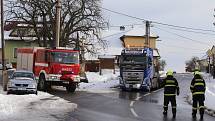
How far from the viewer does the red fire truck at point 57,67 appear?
35250mm

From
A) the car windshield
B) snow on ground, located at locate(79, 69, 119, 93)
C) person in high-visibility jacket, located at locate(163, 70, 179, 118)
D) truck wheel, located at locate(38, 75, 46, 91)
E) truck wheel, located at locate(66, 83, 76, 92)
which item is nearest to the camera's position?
person in high-visibility jacket, located at locate(163, 70, 179, 118)

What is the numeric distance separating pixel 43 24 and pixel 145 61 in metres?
18.6

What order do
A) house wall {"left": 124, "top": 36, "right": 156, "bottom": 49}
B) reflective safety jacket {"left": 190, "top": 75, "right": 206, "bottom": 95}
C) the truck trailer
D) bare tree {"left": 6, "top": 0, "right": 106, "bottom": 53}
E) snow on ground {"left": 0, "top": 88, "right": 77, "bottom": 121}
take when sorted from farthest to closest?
house wall {"left": 124, "top": 36, "right": 156, "bottom": 49} < bare tree {"left": 6, "top": 0, "right": 106, "bottom": 53} < the truck trailer < reflective safety jacket {"left": 190, "top": 75, "right": 206, "bottom": 95} < snow on ground {"left": 0, "top": 88, "right": 77, "bottom": 121}

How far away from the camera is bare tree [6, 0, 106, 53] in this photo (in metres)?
53.6

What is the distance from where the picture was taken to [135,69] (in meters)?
38.5

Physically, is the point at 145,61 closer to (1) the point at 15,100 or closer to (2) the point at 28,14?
(1) the point at 15,100

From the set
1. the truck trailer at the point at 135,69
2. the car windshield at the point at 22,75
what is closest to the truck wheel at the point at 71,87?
the truck trailer at the point at 135,69

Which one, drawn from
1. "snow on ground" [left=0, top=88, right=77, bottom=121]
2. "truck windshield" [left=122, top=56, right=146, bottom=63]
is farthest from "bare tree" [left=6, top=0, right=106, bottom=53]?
"snow on ground" [left=0, top=88, right=77, bottom=121]

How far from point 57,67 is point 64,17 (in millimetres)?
19205

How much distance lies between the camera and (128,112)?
20.9 meters

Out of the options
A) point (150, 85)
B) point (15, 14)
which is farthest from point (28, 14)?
point (150, 85)

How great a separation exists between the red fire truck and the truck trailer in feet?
14.5

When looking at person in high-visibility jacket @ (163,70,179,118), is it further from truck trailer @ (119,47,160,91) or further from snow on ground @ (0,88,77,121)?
truck trailer @ (119,47,160,91)

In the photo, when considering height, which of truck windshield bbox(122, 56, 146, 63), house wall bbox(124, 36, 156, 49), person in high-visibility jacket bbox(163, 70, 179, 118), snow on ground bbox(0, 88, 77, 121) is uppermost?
house wall bbox(124, 36, 156, 49)
